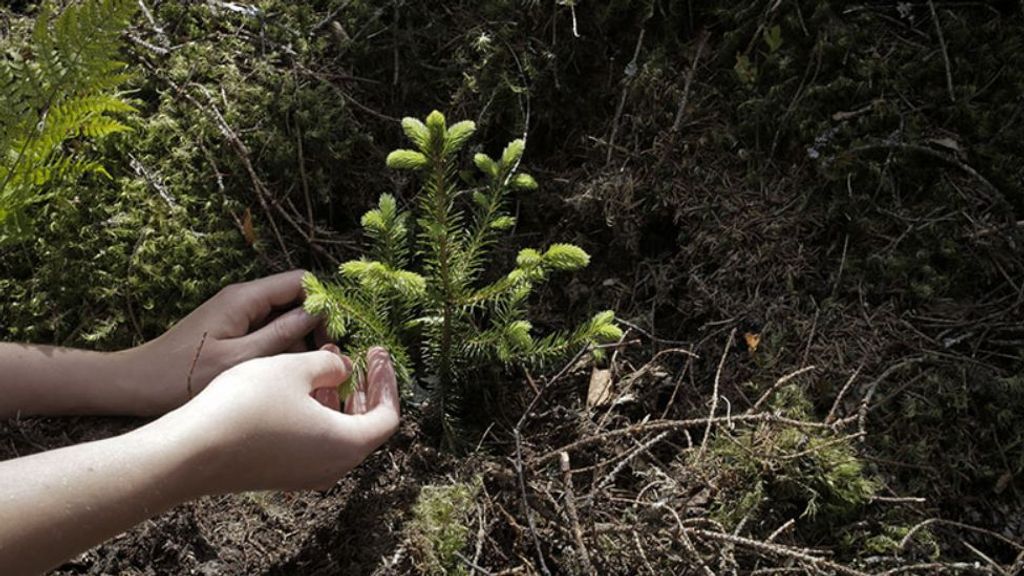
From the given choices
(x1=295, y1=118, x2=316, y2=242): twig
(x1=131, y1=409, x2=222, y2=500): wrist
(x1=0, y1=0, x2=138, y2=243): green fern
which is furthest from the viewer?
(x1=295, y1=118, x2=316, y2=242): twig

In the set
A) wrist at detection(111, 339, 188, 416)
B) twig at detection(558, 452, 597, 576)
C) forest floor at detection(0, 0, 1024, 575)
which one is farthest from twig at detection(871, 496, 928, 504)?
wrist at detection(111, 339, 188, 416)

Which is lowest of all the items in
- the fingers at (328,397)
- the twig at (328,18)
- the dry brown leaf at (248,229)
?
the fingers at (328,397)

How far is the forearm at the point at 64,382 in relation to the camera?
2705 mm

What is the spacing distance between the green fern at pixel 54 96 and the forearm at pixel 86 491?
1.10 m

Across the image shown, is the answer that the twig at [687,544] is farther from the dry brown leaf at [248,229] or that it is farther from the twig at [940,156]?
the dry brown leaf at [248,229]

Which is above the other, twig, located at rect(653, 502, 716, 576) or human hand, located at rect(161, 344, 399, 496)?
human hand, located at rect(161, 344, 399, 496)

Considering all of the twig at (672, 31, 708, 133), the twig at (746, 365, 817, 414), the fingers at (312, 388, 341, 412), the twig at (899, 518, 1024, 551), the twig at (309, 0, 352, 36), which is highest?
the twig at (309, 0, 352, 36)

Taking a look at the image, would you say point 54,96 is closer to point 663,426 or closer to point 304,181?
point 304,181

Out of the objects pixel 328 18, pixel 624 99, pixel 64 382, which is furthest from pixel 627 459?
pixel 328 18

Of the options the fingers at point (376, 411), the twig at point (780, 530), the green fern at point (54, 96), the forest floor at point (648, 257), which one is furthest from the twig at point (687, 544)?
the green fern at point (54, 96)

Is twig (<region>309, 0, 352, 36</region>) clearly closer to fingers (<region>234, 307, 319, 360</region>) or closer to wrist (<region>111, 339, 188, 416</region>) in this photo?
fingers (<region>234, 307, 319, 360</region>)

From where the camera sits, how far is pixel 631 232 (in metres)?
2.88

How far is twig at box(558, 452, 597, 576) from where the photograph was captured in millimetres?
2229

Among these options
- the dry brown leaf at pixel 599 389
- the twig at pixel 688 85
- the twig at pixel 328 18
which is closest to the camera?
the dry brown leaf at pixel 599 389
